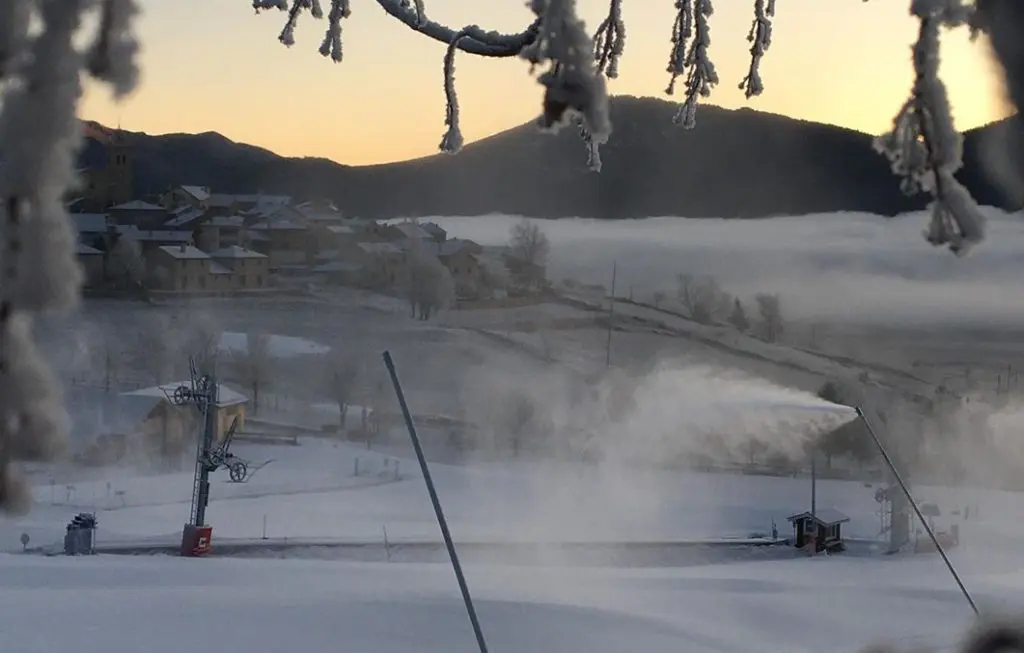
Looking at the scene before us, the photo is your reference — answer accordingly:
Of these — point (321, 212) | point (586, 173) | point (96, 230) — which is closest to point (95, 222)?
point (96, 230)

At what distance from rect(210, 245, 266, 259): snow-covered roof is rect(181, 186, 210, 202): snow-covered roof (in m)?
0.22

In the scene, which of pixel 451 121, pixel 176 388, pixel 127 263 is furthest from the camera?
pixel 127 263

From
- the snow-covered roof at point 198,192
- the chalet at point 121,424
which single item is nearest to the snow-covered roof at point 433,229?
the snow-covered roof at point 198,192

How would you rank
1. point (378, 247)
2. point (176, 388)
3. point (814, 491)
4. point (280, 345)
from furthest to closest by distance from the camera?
point (280, 345) → point (378, 247) → point (176, 388) → point (814, 491)

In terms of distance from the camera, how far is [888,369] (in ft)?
12.3

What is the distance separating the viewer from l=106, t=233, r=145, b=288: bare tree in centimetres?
377

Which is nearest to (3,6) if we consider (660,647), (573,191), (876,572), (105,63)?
(105,63)

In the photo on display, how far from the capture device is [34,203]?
24 cm

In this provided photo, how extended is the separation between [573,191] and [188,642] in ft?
7.52

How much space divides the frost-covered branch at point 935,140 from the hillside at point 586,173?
7.56 feet

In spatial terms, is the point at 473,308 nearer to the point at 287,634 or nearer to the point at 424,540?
the point at 424,540

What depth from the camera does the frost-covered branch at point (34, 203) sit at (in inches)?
9.1

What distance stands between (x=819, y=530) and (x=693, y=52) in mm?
2940

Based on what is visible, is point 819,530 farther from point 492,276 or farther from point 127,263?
point 127,263
